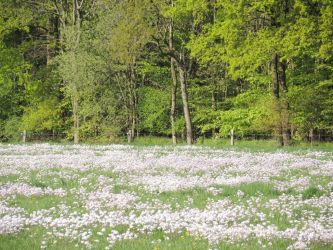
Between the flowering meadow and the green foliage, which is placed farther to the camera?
the green foliage

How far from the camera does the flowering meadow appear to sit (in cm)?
796

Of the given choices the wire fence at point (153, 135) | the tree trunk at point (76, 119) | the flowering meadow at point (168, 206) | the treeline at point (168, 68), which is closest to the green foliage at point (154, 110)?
the treeline at point (168, 68)

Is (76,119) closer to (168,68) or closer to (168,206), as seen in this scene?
(168,68)

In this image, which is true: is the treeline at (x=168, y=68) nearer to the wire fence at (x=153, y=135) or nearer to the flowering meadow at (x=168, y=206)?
the wire fence at (x=153, y=135)

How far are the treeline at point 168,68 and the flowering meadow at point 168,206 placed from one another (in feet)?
53.2

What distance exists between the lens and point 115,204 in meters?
11.2

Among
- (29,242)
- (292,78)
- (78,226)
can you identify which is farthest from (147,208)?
(292,78)

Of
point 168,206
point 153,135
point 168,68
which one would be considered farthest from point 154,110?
point 168,206

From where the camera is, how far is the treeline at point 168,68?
33.3 m

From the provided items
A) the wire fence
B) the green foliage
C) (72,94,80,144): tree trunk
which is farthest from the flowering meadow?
the green foliage

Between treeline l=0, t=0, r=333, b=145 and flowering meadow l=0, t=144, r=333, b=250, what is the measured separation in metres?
16.2

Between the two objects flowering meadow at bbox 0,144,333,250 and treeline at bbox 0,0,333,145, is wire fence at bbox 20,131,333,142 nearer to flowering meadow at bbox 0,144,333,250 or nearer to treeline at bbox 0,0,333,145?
treeline at bbox 0,0,333,145

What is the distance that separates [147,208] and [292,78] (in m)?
33.3

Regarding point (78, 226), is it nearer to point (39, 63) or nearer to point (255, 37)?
point (255, 37)
